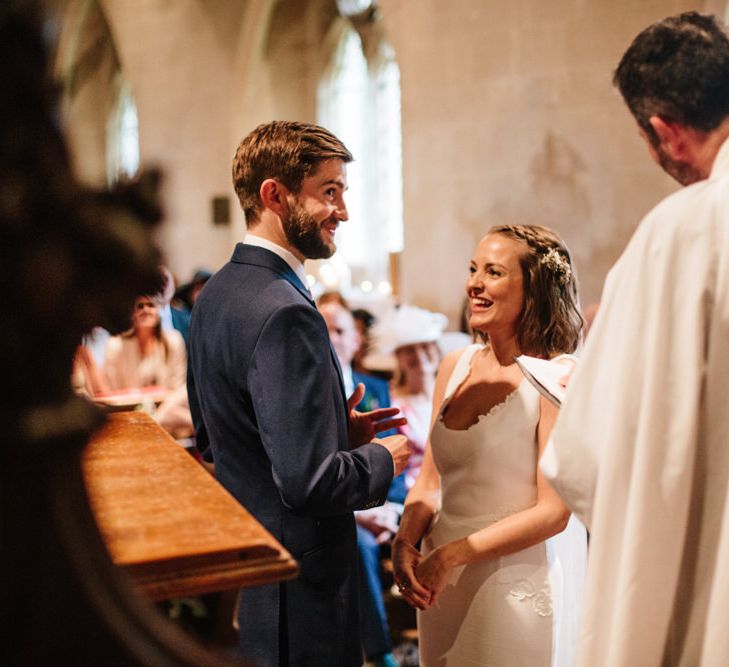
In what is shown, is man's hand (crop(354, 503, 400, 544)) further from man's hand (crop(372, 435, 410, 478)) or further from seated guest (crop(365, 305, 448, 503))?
man's hand (crop(372, 435, 410, 478))

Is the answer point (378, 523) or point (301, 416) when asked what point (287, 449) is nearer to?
point (301, 416)

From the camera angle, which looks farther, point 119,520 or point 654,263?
point 654,263

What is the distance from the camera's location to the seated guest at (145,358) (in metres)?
6.20

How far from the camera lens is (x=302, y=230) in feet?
7.54

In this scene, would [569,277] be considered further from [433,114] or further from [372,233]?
[372,233]

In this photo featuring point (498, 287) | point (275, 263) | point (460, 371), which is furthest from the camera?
point (460, 371)

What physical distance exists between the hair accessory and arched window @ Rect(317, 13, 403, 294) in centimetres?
1006

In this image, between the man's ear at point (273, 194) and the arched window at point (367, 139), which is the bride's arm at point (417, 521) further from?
the arched window at point (367, 139)

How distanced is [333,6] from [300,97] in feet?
4.88

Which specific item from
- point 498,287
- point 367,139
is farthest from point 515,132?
point 498,287

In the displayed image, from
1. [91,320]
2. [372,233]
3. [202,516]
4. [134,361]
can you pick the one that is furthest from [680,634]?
[372,233]

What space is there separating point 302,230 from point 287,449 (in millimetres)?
633

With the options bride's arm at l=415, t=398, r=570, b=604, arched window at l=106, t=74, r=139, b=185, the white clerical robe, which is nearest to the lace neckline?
bride's arm at l=415, t=398, r=570, b=604

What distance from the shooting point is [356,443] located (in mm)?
2393
